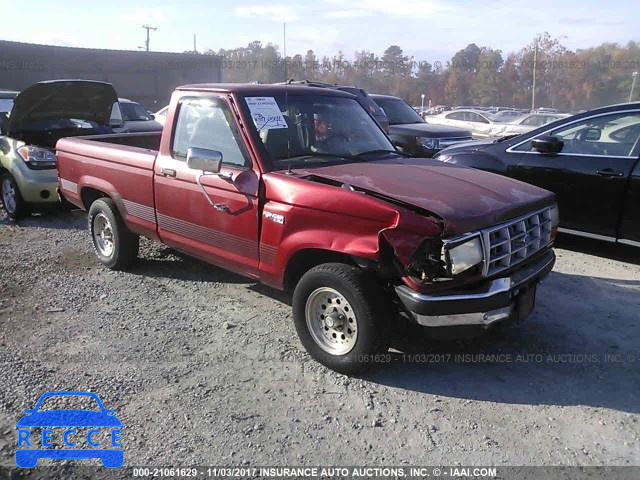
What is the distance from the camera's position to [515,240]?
356 cm

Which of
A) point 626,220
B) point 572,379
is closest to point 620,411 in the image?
point 572,379

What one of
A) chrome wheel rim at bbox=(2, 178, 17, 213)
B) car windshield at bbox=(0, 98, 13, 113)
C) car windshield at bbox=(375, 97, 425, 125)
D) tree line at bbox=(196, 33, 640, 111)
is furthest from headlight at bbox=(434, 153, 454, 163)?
tree line at bbox=(196, 33, 640, 111)

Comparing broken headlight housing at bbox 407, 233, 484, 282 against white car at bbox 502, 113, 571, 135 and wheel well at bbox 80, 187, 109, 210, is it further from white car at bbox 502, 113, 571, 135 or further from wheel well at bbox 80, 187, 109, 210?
white car at bbox 502, 113, 571, 135

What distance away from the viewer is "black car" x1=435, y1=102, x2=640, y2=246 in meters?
5.43

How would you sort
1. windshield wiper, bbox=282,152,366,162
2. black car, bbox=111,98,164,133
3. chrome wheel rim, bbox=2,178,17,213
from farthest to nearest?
black car, bbox=111,98,164,133
chrome wheel rim, bbox=2,178,17,213
windshield wiper, bbox=282,152,366,162

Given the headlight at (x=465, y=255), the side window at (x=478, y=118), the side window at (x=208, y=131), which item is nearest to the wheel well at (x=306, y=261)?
the headlight at (x=465, y=255)

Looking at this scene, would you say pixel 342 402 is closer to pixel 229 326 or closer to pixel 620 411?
pixel 229 326

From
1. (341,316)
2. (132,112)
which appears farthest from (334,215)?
(132,112)

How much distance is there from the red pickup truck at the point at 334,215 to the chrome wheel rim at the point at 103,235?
564mm

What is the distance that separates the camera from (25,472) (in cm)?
274

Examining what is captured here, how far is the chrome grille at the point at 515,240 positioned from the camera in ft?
10.9

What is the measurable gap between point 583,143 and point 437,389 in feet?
12.7

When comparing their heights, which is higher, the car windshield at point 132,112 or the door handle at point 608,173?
the car windshield at point 132,112

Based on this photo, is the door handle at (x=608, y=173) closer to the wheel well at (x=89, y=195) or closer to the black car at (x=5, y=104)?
the wheel well at (x=89, y=195)
